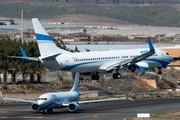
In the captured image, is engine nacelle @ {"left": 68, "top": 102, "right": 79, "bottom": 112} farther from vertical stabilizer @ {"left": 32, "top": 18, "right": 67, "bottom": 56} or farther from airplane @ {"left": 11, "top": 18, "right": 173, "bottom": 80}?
vertical stabilizer @ {"left": 32, "top": 18, "right": 67, "bottom": 56}

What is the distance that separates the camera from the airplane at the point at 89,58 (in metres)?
66.4

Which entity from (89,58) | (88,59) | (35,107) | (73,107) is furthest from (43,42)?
(73,107)

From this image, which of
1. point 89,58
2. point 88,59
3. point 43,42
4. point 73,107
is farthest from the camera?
point 89,58

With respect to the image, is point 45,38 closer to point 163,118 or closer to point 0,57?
point 163,118

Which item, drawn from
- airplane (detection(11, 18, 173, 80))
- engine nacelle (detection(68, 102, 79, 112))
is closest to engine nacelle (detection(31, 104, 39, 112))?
engine nacelle (detection(68, 102, 79, 112))

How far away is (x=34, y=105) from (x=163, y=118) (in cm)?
2041

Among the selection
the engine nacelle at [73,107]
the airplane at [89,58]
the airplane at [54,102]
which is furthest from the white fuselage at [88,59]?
the engine nacelle at [73,107]

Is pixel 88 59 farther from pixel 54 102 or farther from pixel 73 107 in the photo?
pixel 54 102

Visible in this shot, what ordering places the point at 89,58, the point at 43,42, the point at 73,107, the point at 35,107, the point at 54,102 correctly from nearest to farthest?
the point at 35,107 < the point at 54,102 < the point at 73,107 < the point at 43,42 < the point at 89,58

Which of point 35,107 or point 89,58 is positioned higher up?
→ point 89,58

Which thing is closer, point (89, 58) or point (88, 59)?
point (88, 59)

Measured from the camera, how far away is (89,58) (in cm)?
6888

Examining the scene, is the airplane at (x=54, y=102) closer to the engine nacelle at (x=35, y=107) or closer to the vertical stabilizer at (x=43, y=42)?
the engine nacelle at (x=35, y=107)

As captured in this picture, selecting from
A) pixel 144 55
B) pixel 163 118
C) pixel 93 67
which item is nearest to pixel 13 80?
pixel 93 67
